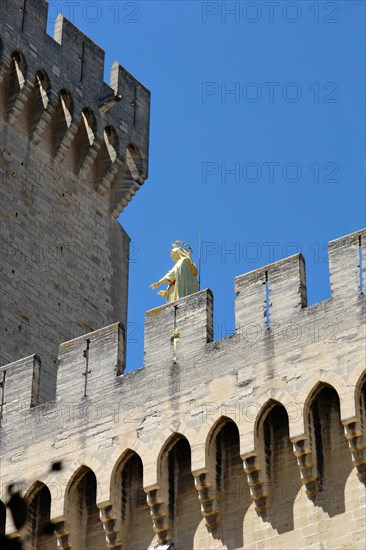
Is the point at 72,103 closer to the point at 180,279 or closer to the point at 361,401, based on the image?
the point at 180,279

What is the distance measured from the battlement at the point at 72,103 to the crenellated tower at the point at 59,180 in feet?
0.07

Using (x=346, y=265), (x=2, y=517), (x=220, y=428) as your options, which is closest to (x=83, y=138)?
(x=2, y=517)

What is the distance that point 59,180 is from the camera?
25.0 m

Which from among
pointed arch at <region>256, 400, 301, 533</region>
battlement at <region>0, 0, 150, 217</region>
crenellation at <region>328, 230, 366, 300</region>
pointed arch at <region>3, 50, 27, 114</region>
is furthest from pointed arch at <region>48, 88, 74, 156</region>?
pointed arch at <region>256, 400, 301, 533</region>

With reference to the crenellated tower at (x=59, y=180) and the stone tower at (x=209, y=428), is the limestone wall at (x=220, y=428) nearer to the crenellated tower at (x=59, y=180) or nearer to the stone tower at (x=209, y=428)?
A: the stone tower at (x=209, y=428)

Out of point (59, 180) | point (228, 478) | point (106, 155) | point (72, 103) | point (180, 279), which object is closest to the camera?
point (228, 478)

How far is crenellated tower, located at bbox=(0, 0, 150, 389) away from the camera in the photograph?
920 inches

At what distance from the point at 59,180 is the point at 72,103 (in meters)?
1.40

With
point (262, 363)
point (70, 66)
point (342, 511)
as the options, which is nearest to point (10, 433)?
point (262, 363)

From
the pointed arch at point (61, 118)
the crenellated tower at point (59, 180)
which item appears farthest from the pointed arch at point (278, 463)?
the pointed arch at point (61, 118)

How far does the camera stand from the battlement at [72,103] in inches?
974

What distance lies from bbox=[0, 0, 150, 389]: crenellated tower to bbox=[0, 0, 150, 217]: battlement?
2 centimetres

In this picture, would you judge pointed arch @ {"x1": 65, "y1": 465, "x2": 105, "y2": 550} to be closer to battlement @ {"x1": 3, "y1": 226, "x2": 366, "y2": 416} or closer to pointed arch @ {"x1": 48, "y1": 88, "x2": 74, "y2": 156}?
battlement @ {"x1": 3, "y1": 226, "x2": 366, "y2": 416}

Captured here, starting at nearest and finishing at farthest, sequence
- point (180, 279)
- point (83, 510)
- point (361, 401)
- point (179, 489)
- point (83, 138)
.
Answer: point (361, 401) < point (179, 489) < point (83, 510) < point (180, 279) < point (83, 138)
